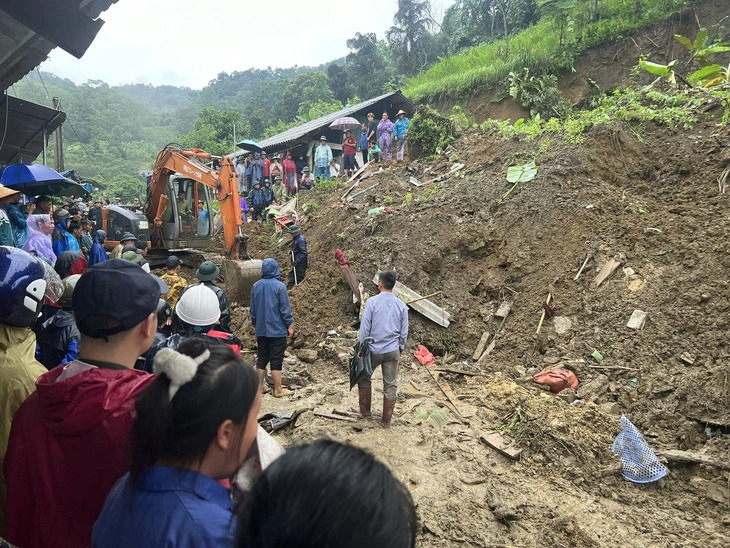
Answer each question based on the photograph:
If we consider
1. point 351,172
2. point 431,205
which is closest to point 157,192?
point 431,205

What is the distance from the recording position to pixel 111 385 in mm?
1472

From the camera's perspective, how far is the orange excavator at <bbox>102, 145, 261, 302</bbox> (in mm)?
10164

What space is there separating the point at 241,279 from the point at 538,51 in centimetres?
1604

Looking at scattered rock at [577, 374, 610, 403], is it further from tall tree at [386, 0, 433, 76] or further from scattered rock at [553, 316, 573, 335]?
tall tree at [386, 0, 433, 76]

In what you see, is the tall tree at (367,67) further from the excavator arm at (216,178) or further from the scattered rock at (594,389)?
the scattered rock at (594,389)

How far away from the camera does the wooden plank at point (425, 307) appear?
7.66 metres

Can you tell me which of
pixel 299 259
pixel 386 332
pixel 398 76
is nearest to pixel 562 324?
pixel 386 332

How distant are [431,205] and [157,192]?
6.73 metres

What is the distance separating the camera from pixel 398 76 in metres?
32.5

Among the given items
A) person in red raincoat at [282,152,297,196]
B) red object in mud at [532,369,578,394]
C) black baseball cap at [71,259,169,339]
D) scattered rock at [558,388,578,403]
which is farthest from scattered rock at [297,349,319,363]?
person in red raincoat at [282,152,297,196]

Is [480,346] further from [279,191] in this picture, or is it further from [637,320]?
[279,191]

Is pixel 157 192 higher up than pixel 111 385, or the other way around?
pixel 157 192

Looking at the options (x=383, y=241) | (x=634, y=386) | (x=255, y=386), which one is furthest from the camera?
(x=383, y=241)

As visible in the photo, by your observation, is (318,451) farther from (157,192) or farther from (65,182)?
(157,192)
